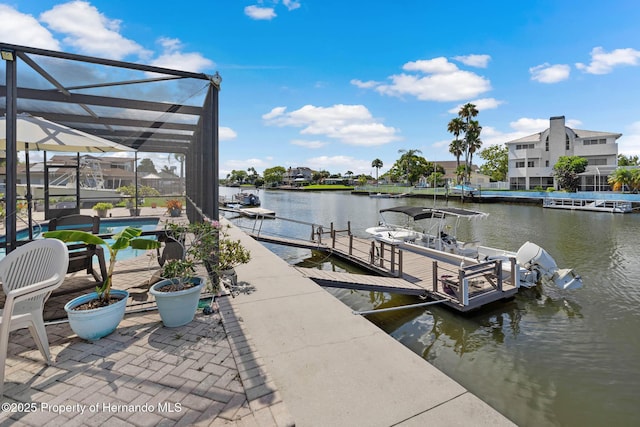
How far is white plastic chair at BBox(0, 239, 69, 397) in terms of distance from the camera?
7.86 feet

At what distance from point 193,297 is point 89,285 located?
5.26 ft

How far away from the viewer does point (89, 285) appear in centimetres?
405

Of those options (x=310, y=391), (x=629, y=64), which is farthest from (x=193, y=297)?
(x=629, y=64)

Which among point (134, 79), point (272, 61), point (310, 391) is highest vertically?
point (272, 61)

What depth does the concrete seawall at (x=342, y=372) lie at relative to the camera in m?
2.34

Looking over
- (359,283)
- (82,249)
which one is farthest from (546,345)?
(82,249)

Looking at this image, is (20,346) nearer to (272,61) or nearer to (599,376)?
(599,376)

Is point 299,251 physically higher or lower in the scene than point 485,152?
lower

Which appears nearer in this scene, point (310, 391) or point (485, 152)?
point (310, 391)

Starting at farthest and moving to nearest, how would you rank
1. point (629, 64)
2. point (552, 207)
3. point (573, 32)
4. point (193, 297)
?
point (552, 207), point (629, 64), point (573, 32), point (193, 297)

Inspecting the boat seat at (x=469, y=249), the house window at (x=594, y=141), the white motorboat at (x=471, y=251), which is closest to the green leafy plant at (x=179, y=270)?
the white motorboat at (x=471, y=251)

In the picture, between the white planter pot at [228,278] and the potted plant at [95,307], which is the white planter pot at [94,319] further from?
the white planter pot at [228,278]

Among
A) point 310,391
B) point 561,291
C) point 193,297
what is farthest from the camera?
point 561,291

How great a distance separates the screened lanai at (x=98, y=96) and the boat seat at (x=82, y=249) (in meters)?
0.67
